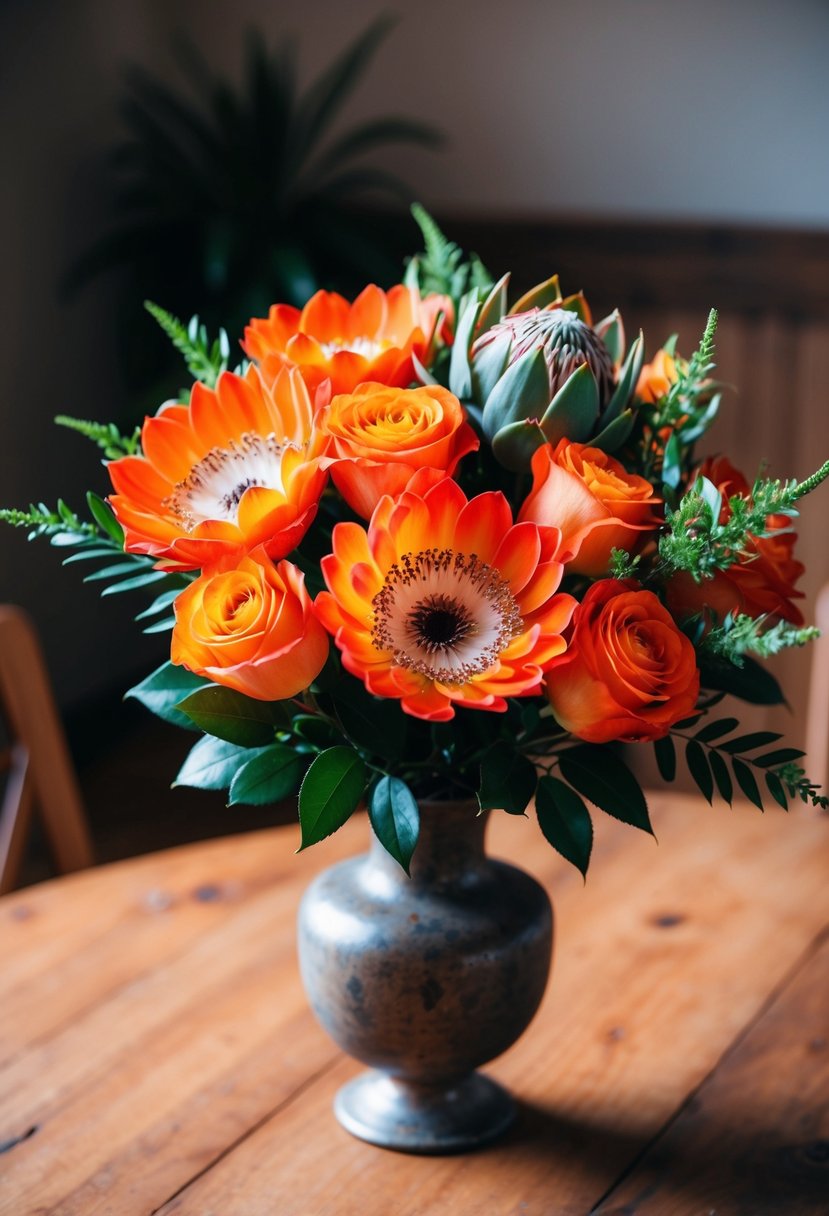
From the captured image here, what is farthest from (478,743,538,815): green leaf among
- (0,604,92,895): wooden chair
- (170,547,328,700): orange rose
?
(0,604,92,895): wooden chair

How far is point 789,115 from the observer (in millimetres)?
2443

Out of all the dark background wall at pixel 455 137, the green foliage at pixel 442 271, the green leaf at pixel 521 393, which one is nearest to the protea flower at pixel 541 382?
the green leaf at pixel 521 393

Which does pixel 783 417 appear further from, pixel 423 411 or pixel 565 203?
pixel 423 411

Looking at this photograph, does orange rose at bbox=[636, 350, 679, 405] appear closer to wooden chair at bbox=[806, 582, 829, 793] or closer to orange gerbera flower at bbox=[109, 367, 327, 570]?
orange gerbera flower at bbox=[109, 367, 327, 570]

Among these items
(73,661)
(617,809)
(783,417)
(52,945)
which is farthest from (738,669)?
(73,661)

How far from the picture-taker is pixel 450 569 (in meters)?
0.67

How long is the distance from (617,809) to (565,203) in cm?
226

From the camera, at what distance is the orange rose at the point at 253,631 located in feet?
2.09

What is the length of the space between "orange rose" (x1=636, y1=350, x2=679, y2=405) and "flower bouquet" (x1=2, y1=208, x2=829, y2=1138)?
0.02 meters

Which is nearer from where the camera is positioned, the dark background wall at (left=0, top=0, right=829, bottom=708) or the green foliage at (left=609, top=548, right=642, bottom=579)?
the green foliage at (left=609, top=548, right=642, bottom=579)

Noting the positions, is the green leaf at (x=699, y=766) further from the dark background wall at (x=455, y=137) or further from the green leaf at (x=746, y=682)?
the dark background wall at (x=455, y=137)

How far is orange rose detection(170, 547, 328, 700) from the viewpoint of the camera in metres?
0.64

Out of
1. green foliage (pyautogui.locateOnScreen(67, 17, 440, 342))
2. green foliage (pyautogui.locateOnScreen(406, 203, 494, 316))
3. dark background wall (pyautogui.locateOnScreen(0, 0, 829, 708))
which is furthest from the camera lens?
green foliage (pyautogui.locateOnScreen(67, 17, 440, 342))

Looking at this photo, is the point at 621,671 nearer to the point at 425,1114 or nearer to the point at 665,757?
the point at 665,757
